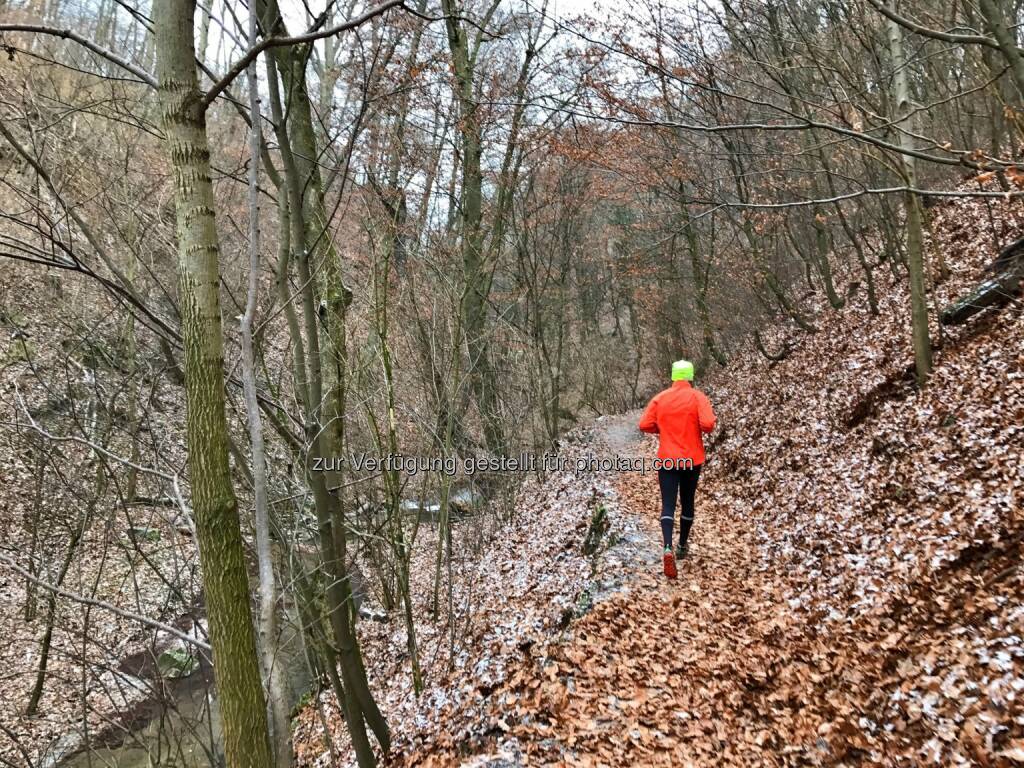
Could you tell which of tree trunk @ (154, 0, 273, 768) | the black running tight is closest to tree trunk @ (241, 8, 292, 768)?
tree trunk @ (154, 0, 273, 768)

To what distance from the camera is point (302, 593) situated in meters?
5.20

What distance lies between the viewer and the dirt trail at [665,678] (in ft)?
12.5

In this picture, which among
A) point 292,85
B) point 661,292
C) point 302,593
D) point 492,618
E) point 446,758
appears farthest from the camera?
point 661,292

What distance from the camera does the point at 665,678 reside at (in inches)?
176

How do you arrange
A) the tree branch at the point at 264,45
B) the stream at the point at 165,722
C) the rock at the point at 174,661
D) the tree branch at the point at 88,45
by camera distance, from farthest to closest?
the rock at the point at 174,661 < the stream at the point at 165,722 < the tree branch at the point at 264,45 < the tree branch at the point at 88,45

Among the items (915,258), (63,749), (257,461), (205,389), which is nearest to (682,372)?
(915,258)

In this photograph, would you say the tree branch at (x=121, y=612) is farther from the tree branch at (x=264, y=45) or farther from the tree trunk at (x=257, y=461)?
the tree branch at (x=264, y=45)

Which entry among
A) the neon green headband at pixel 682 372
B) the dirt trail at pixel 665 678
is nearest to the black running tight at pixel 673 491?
the dirt trail at pixel 665 678

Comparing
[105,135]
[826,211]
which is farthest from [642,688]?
[826,211]

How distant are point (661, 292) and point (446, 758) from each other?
14.5 metres

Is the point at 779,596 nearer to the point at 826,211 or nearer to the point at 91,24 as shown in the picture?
the point at 826,211

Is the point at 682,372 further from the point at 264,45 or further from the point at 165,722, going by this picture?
the point at 165,722

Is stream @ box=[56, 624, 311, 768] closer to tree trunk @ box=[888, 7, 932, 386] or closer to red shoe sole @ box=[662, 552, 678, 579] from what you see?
red shoe sole @ box=[662, 552, 678, 579]

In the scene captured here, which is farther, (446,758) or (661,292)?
(661,292)
